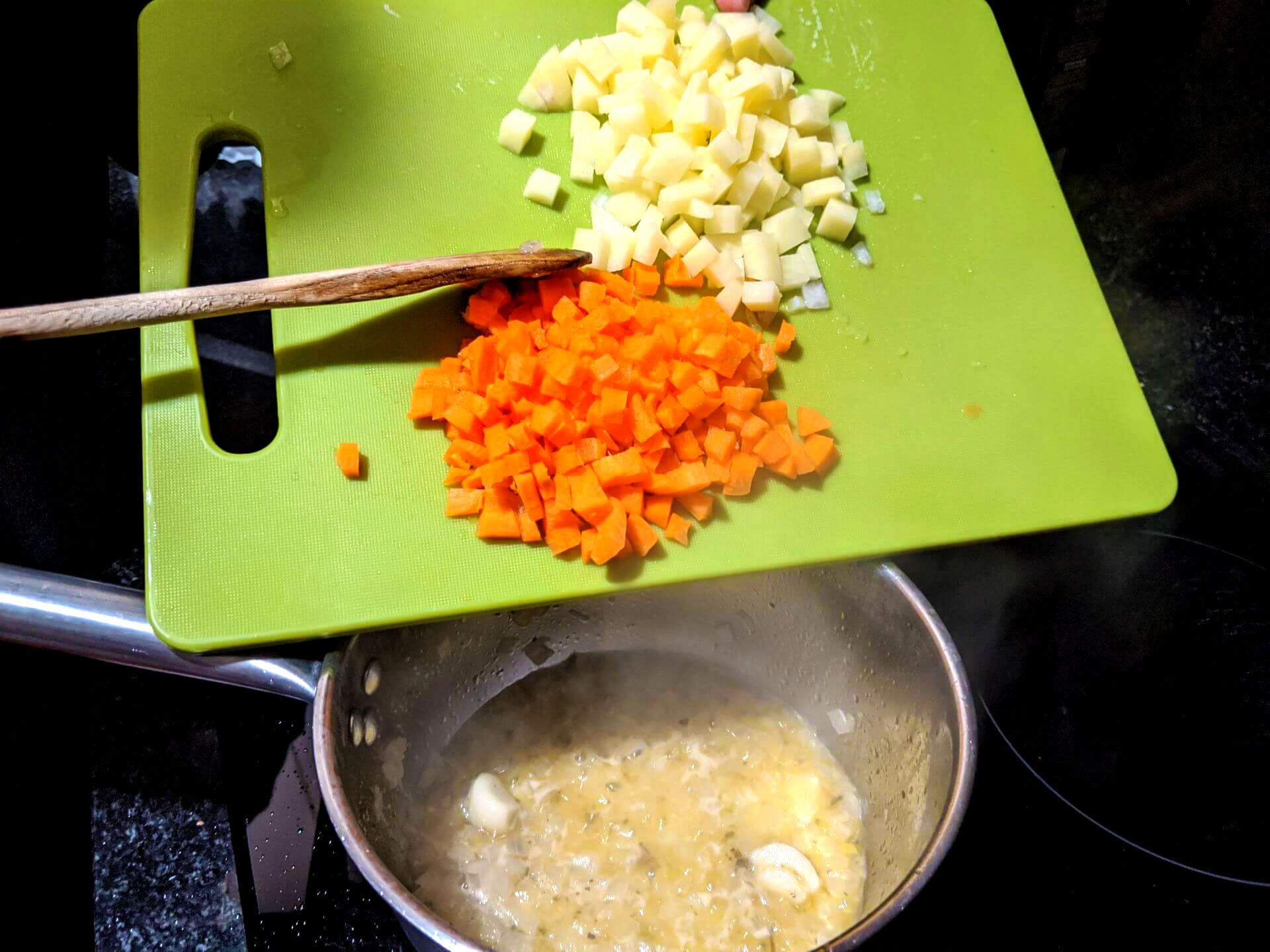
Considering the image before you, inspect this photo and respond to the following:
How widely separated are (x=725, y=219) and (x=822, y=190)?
0.59 feet

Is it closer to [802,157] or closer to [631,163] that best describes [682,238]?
[631,163]

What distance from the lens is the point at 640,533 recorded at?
4.07 ft

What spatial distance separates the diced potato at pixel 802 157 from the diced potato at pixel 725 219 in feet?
0.43

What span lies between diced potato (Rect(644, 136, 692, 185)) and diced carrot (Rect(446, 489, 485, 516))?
0.53 m

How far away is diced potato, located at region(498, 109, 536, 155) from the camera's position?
4.73ft

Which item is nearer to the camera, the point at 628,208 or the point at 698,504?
the point at 698,504

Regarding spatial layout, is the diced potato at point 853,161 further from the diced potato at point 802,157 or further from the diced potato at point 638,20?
the diced potato at point 638,20

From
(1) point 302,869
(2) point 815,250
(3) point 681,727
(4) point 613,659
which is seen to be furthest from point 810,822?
(2) point 815,250

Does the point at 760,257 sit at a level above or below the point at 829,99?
below

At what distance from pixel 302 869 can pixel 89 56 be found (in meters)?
1.29

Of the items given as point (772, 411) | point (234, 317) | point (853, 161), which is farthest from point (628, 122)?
point (234, 317)

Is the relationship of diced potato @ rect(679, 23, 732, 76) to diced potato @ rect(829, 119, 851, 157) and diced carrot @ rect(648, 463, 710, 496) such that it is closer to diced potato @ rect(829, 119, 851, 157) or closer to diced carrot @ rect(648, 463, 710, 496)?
diced potato @ rect(829, 119, 851, 157)

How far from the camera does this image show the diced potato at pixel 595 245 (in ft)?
4.49

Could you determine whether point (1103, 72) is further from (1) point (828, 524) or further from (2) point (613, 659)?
(2) point (613, 659)
